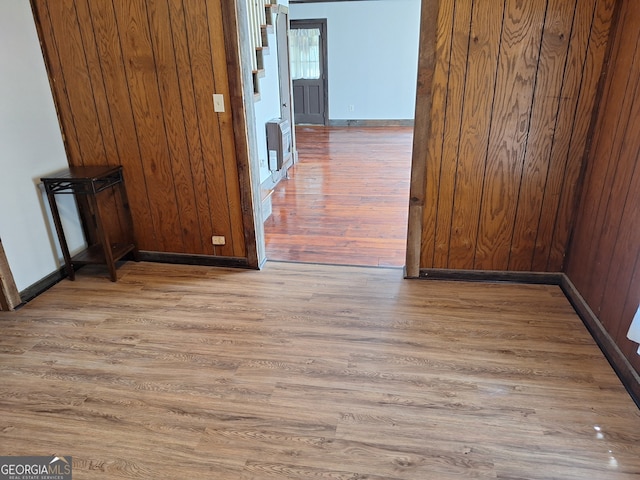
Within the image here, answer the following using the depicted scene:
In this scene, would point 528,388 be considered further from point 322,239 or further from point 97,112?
point 97,112

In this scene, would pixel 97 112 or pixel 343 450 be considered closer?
pixel 343 450

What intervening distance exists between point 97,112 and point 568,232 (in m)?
3.23

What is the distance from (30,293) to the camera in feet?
9.63

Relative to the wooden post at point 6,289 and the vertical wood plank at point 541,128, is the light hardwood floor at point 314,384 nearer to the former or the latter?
the wooden post at point 6,289

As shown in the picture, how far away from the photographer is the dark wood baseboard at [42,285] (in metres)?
2.90

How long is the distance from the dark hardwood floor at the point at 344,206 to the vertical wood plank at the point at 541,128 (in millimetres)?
861

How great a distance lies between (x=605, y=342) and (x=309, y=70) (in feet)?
27.2

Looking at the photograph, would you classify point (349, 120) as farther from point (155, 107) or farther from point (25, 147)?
point (25, 147)

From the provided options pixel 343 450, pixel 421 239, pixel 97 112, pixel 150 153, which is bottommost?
pixel 343 450

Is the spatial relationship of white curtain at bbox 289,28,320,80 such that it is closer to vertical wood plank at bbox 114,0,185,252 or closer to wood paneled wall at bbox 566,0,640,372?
vertical wood plank at bbox 114,0,185,252

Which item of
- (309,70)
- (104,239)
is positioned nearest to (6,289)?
(104,239)

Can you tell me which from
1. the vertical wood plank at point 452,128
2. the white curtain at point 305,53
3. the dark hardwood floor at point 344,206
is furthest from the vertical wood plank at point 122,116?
the white curtain at point 305,53

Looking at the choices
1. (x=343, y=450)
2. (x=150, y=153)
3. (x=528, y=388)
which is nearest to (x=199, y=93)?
(x=150, y=153)

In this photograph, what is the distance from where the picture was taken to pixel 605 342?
2293 mm
